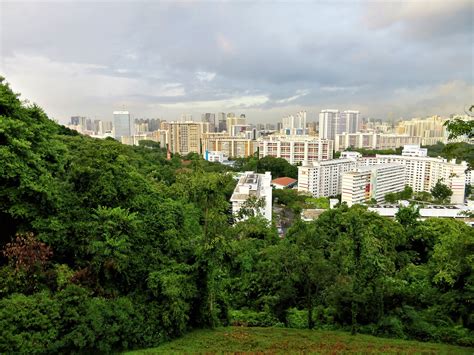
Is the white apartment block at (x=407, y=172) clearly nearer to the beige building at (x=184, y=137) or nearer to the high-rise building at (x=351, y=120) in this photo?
the beige building at (x=184, y=137)

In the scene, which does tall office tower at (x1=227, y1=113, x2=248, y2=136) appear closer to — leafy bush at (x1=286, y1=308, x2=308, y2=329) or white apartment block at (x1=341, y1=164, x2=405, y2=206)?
white apartment block at (x1=341, y1=164, x2=405, y2=206)

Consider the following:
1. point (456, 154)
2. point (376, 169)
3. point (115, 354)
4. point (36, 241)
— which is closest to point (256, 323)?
point (115, 354)

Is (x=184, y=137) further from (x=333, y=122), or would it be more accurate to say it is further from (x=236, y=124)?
(x=333, y=122)

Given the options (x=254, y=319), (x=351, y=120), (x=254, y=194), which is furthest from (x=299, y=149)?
(x=254, y=319)

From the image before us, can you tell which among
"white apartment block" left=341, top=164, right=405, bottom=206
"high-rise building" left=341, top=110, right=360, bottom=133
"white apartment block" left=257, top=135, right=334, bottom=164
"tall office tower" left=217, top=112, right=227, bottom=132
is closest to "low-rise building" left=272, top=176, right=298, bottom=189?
"white apartment block" left=341, top=164, right=405, bottom=206

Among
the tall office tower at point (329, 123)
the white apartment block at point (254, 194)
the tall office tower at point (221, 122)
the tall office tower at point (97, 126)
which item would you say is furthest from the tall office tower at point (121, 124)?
the white apartment block at point (254, 194)
